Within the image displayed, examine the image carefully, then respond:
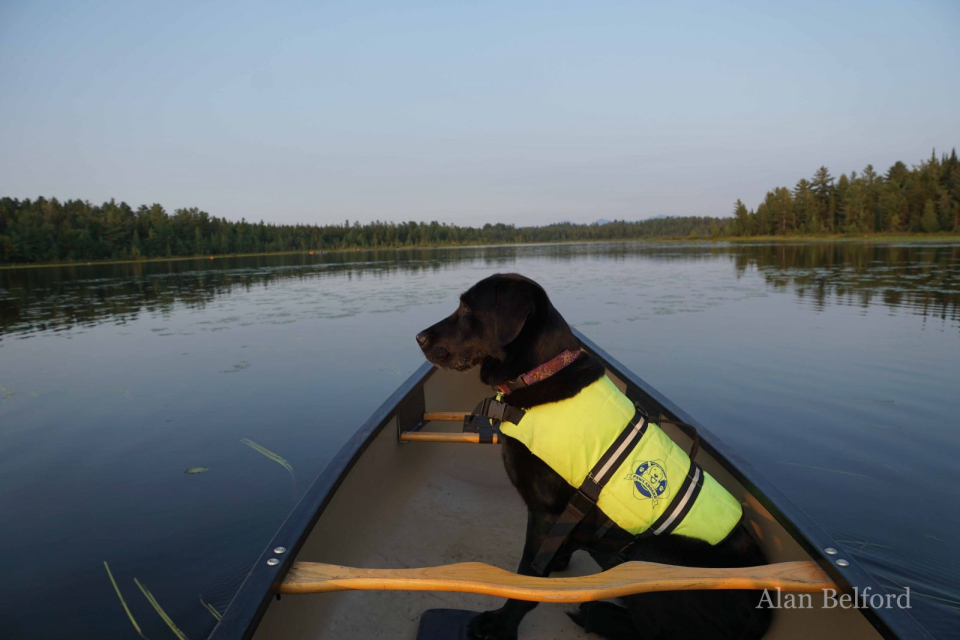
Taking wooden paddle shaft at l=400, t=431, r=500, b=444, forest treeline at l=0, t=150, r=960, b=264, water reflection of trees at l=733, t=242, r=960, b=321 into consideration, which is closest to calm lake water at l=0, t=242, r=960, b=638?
water reflection of trees at l=733, t=242, r=960, b=321

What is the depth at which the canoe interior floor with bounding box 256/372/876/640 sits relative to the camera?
6.58ft

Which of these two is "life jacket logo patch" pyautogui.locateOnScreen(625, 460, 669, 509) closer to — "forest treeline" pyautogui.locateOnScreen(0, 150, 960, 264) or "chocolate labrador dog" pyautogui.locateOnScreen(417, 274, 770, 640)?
"chocolate labrador dog" pyautogui.locateOnScreen(417, 274, 770, 640)

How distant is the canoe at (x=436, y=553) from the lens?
170 centimetres

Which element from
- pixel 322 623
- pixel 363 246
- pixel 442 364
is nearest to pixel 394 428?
pixel 442 364

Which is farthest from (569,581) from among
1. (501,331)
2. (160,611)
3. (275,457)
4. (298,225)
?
(298,225)

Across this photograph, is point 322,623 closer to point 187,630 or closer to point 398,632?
point 398,632

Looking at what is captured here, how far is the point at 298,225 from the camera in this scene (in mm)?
113250

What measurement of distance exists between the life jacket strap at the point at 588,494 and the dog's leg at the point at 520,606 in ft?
0.08

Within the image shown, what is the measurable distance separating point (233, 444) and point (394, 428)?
3381 mm

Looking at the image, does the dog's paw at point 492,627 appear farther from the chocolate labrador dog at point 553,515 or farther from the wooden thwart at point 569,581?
the wooden thwart at point 569,581

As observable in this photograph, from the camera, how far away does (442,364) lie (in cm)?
252

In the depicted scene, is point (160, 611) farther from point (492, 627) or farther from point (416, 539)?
point (492, 627)

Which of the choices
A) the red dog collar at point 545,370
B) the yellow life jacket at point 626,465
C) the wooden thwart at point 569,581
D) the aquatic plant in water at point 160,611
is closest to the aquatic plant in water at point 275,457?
the aquatic plant in water at point 160,611

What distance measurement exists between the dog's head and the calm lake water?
247 cm
